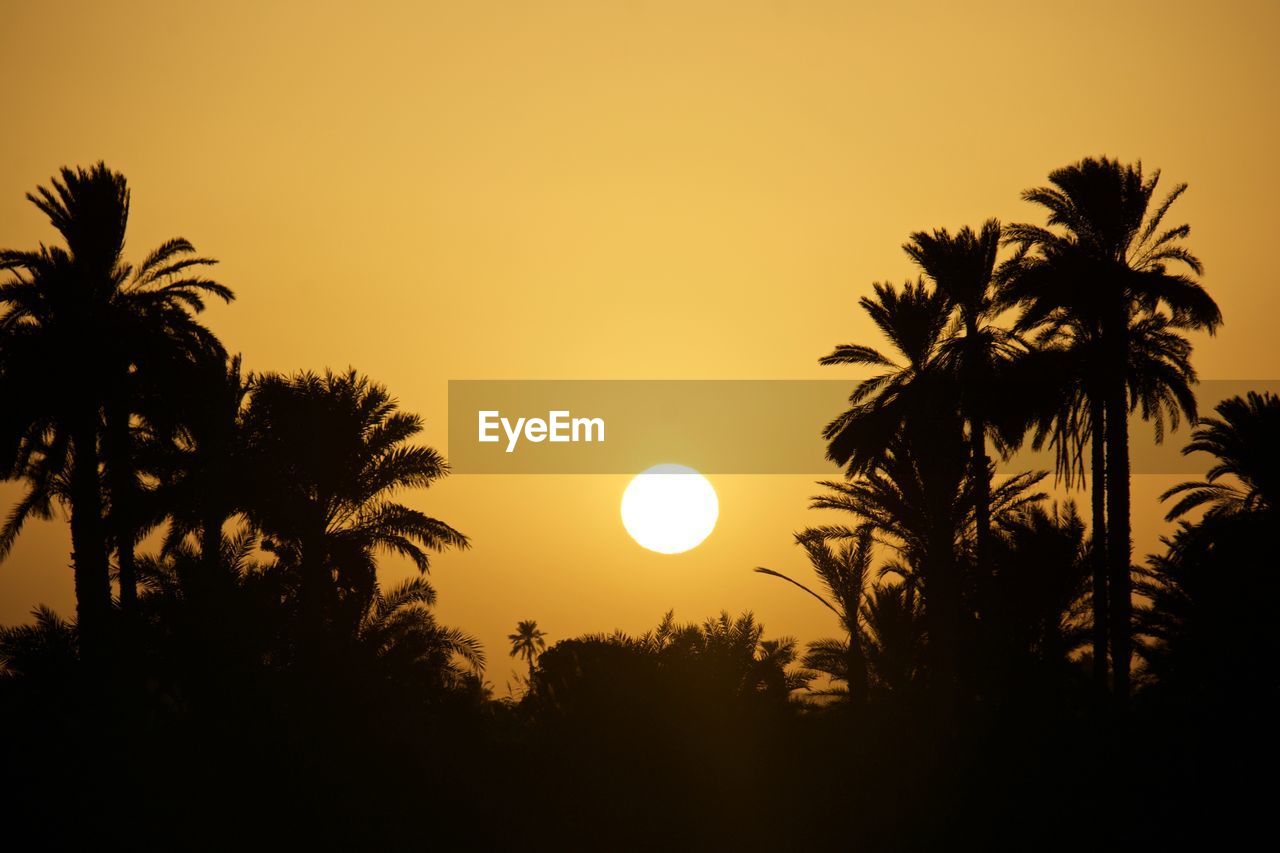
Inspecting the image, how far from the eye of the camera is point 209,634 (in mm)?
24688

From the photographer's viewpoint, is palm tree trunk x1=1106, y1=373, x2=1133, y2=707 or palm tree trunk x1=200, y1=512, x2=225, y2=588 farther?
palm tree trunk x1=200, y1=512, x2=225, y2=588

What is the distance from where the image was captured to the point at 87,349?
3306 centimetres

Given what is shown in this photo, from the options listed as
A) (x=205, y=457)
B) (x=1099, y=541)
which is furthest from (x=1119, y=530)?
(x=205, y=457)

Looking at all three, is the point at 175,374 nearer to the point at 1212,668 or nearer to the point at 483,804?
the point at 483,804

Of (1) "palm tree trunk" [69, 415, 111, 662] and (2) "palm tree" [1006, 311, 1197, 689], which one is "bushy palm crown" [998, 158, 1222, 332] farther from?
(1) "palm tree trunk" [69, 415, 111, 662]

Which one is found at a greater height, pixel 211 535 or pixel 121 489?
pixel 121 489

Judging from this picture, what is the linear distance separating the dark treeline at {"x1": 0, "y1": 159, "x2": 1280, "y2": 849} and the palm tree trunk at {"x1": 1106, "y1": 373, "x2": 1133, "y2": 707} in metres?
0.08

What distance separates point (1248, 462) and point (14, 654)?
30944 millimetres

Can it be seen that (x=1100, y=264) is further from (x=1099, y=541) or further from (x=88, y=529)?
(x=88, y=529)

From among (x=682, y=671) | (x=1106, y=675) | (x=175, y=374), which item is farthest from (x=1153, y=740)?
(x=175, y=374)

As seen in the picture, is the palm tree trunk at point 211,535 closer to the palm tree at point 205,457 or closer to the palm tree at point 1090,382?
the palm tree at point 205,457

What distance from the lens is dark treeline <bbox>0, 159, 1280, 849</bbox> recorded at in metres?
22.7

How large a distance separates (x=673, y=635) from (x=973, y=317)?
41.4 ft

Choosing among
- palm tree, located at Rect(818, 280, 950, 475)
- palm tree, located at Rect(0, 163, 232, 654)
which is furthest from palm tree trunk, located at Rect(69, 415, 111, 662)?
palm tree, located at Rect(818, 280, 950, 475)
